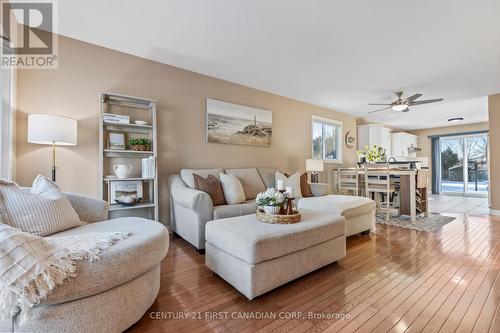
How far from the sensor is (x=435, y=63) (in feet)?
10.4

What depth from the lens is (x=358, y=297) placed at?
65.8 inches

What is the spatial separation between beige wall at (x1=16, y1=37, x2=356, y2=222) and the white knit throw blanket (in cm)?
181

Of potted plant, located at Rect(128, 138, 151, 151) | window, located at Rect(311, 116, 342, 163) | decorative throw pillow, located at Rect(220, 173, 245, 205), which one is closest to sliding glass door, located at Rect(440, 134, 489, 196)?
window, located at Rect(311, 116, 342, 163)

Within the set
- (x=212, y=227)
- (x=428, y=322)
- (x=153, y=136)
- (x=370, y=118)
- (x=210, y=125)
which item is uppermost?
(x=370, y=118)

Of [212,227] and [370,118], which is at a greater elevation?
[370,118]

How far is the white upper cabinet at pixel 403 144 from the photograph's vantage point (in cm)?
764

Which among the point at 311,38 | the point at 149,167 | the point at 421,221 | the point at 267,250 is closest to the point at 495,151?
the point at 421,221

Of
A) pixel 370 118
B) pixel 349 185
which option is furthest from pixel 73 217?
pixel 370 118

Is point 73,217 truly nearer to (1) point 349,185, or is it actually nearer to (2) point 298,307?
(2) point 298,307

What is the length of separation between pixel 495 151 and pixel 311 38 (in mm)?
4868

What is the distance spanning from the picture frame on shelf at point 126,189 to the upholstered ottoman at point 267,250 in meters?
1.34

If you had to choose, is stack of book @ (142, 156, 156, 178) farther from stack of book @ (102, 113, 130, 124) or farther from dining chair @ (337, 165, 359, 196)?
dining chair @ (337, 165, 359, 196)

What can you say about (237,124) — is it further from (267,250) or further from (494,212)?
(494,212)

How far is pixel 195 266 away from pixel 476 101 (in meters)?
6.82
